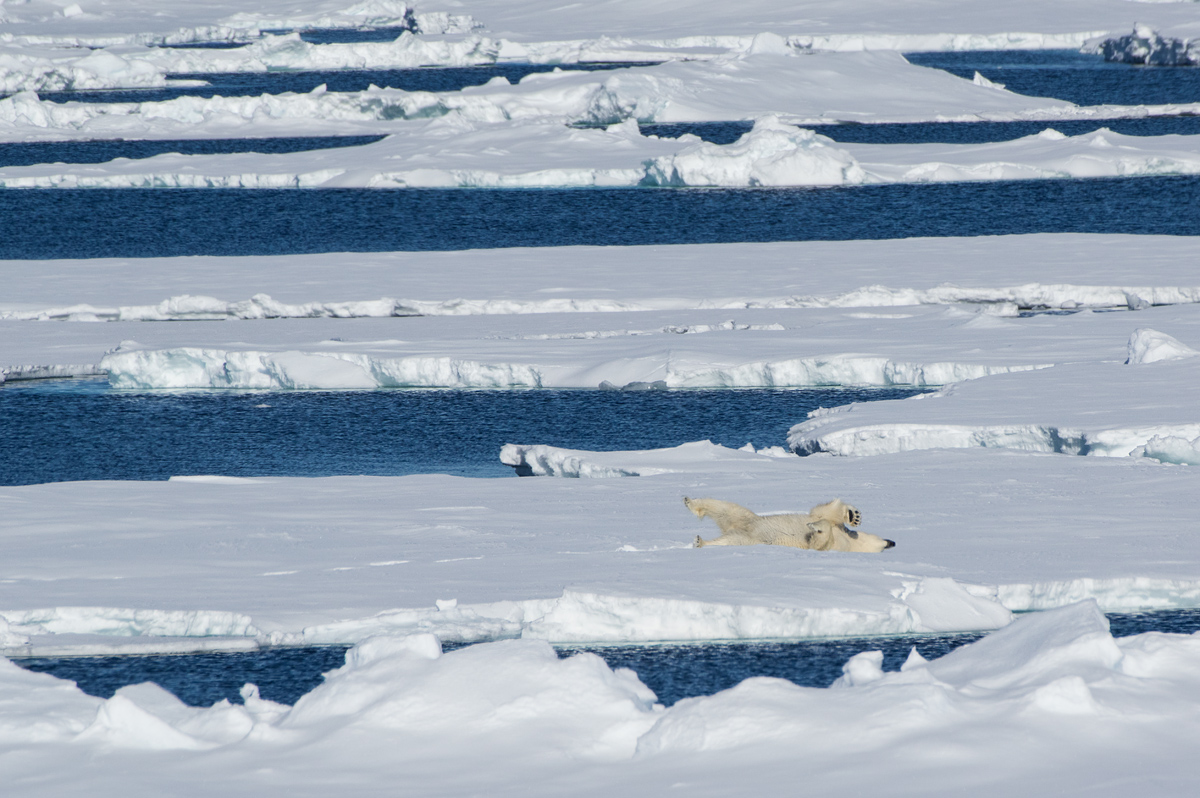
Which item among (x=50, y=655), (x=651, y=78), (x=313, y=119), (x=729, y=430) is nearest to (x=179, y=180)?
(x=313, y=119)

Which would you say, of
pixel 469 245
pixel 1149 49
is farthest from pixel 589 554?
pixel 1149 49

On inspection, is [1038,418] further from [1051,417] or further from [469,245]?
[469,245]

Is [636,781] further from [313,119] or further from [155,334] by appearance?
[313,119]

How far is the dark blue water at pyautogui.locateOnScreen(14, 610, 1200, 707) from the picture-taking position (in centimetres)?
730

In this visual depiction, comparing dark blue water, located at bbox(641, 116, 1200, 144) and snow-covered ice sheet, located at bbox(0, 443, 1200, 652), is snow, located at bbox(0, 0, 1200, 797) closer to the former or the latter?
snow-covered ice sheet, located at bbox(0, 443, 1200, 652)

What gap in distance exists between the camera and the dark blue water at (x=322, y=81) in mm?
40000

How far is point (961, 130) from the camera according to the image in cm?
3142

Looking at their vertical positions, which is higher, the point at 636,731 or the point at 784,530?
the point at 636,731

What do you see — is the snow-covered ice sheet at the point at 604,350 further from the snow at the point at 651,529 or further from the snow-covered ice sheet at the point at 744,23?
the snow-covered ice sheet at the point at 744,23

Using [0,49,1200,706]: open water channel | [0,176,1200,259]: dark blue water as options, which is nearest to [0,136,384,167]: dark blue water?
[0,49,1200,706]: open water channel

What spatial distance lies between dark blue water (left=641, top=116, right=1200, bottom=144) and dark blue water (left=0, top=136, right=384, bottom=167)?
7047 millimetres

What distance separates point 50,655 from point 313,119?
27.2 meters

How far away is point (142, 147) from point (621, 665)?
27.3m

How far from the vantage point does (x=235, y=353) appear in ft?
47.1
